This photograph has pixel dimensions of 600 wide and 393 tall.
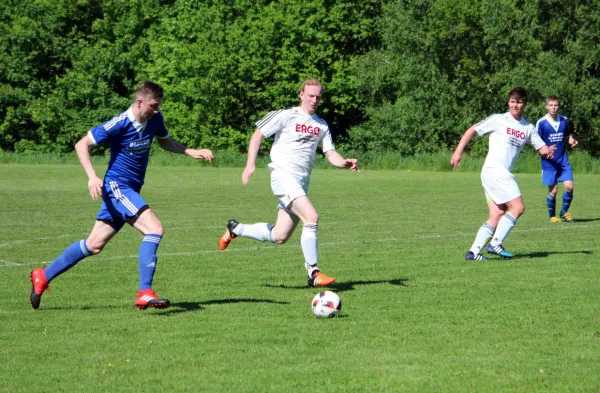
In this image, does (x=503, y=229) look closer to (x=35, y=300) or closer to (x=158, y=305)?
(x=158, y=305)

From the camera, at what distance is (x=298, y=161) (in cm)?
1004

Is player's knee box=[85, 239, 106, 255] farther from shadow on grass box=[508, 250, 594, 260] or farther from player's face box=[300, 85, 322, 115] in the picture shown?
shadow on grass box=[508, 250, 594, 260]

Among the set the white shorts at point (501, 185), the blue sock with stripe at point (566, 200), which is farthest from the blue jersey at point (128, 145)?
the blue sock with stripe at point (566, 200)

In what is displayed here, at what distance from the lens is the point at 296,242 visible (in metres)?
14.7

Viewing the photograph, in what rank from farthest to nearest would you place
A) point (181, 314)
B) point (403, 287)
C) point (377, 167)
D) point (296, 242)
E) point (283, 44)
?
point (283, 44), point (377, 167), point (296, 242), point (403, 287), point (181, 314)

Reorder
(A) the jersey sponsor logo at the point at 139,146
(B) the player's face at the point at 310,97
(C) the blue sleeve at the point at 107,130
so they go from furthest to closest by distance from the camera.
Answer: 1. (B) the player's face at the point at 310,97
2. (A) the jersey sponsor logo at the point at 139,146
3. (C) the blue sleeve at the point at 107,130

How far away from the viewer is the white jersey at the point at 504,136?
12.2 metres

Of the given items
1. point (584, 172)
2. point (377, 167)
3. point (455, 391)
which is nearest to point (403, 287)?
point (455, 391)

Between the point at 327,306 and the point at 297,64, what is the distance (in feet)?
168

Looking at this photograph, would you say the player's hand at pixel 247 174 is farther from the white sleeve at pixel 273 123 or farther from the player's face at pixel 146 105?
the player's face at pixel 146 105

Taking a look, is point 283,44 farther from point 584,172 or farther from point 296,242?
point 296,242

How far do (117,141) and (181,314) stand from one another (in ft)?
5.07

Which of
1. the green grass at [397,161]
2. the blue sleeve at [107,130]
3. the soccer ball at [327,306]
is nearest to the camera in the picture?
the soccer ball at [327,306]

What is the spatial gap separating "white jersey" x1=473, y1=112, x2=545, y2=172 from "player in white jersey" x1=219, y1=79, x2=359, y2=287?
2.81 meters
